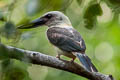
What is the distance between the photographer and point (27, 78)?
2354mm

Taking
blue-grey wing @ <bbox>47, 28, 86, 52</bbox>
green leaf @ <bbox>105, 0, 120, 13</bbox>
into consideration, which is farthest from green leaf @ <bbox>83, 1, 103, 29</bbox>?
blue-grey wing @ <bbox>47, 28, 86, 52</bbox>

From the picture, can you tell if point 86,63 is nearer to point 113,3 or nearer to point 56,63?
point 56,63

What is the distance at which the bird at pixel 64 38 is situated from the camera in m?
3.71

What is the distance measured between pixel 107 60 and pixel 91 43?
0.54 metres

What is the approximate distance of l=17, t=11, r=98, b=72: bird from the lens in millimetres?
3708

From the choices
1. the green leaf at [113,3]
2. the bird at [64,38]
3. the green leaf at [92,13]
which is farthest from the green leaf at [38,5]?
the bird at [64,38]

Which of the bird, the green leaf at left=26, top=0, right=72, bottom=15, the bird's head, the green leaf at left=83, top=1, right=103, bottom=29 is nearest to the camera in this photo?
the green leaf at left=26, top=0, right=72, bottom=15

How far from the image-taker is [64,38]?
4.05 meters

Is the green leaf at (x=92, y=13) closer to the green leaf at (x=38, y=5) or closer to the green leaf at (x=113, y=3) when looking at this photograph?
the green leaf at (x=113, y=3)

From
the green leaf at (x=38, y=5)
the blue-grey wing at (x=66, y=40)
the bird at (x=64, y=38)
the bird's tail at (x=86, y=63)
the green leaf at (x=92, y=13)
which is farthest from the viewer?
the blue-grey wing at (x=66, y=40)

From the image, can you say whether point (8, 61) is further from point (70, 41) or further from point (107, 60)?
point (107, 60)

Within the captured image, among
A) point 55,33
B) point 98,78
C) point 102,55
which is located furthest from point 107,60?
point 98,78

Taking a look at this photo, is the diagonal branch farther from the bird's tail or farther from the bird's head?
the bird's head

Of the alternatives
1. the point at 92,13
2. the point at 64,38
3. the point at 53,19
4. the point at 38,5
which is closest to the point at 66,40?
the point at 64,38
